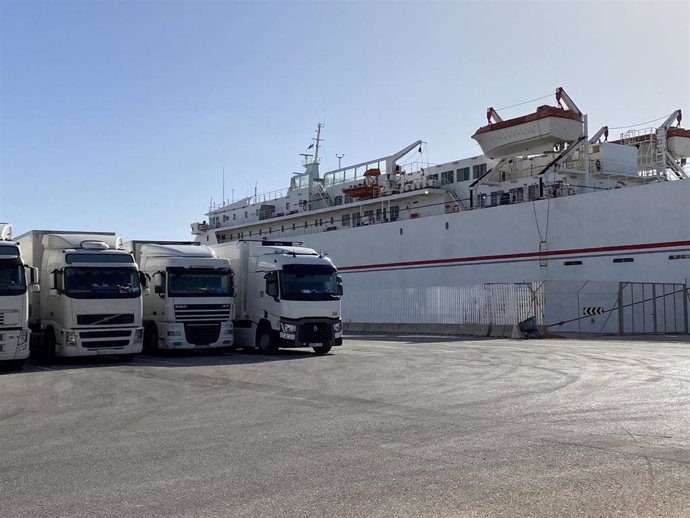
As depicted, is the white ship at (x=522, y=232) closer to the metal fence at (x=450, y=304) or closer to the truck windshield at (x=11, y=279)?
the metal fence at (x=450, y=304)

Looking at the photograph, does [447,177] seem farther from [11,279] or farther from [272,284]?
[11,279]

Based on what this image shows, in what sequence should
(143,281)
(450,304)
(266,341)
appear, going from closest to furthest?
(143,281) < (266,341) < (450,304)

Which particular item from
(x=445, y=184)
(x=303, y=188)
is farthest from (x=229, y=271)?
(x=303, y=188)

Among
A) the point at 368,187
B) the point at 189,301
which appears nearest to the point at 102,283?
the point at 189,301

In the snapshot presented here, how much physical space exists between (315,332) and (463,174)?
71.0ft

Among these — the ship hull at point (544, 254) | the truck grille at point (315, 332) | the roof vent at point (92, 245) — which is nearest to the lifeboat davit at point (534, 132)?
the ship hull at point (544, 254)

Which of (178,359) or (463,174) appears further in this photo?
(463,174)

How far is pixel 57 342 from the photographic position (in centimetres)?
1803

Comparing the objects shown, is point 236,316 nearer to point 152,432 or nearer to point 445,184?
point 152,432

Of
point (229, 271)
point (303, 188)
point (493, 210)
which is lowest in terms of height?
point (229, 271)

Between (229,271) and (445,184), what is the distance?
71.3ft

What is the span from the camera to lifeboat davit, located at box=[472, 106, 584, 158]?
1308 inches

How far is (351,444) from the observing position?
7633 mm

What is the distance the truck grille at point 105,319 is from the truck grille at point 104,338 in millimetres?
211
